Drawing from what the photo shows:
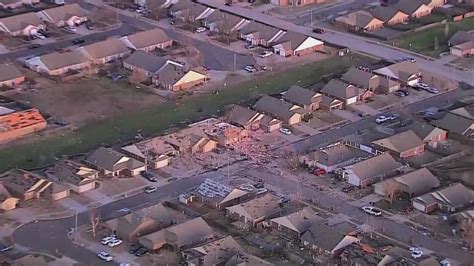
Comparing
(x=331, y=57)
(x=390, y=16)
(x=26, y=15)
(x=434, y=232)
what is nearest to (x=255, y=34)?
(x=331, y=57)

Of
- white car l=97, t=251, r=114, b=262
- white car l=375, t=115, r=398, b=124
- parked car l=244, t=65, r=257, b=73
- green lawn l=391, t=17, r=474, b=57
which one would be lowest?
green lawn l=391, t=17, r=474, b=57

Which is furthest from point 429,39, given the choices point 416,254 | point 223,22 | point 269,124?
point 416,254

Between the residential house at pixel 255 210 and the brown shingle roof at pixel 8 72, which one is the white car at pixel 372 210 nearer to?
the residential house at pixel 255 210

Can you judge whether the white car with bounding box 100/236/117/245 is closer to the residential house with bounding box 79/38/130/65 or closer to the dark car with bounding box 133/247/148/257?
the dark car with bounding box 133/247/148/257

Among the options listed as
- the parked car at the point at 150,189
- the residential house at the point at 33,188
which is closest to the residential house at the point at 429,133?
the parked car at the point at 150,189

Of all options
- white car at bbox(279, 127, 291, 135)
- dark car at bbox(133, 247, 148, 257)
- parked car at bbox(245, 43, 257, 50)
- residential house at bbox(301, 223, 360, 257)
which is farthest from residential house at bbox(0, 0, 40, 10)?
residential house at bbox(301, 223, 360, 257)
